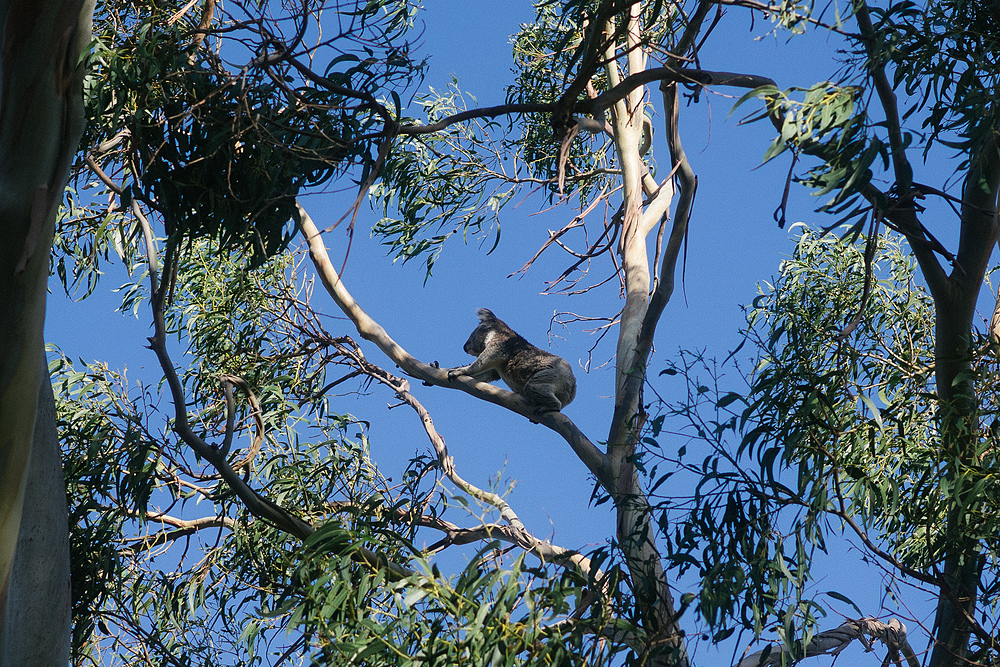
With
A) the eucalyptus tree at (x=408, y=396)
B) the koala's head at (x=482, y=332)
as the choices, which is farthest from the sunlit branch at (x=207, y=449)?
the koala's head at (x=482, y=332)

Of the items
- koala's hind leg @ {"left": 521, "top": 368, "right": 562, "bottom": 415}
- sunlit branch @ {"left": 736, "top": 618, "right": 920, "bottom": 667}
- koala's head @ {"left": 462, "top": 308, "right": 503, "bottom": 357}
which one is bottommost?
sunlit branch @ {"left": 736, "top": 618, "right": 920, "bottom": 667}

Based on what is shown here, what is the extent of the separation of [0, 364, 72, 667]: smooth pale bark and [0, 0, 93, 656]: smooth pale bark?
448mm

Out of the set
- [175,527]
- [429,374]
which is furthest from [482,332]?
[175,527]

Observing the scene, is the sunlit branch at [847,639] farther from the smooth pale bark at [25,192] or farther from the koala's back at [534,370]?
the smooth pale bark at [25,192]

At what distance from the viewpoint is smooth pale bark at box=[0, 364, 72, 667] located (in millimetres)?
3004

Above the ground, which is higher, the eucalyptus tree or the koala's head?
the koala's head

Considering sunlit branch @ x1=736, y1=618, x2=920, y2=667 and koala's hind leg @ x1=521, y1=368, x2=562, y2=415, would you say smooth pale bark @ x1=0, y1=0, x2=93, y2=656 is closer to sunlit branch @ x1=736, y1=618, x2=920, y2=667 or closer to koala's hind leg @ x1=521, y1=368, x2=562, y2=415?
koala's hind leg @ x1=521, y1=368, x2=562, y2=415

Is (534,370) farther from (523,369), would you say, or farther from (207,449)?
(207,449)

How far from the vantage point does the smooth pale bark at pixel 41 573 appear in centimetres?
300

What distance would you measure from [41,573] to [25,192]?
1.29 meters

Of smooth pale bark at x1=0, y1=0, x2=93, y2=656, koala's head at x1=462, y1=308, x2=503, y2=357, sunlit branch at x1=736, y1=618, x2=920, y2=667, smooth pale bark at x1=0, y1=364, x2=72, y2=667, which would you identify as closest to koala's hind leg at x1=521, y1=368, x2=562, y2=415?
koala's head at x1=462, y1=308, x2=503, y2=357

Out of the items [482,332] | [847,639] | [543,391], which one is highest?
[482,332]

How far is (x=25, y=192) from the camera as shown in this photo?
8.58 ft

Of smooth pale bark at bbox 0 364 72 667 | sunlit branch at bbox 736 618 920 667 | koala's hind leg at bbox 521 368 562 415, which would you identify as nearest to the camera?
smooth pale bark at bbox 0 364 72 667
